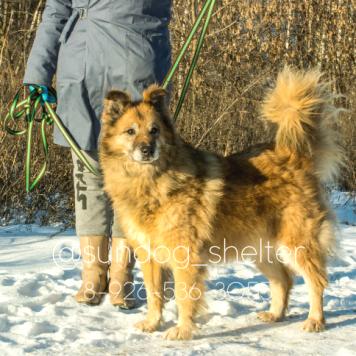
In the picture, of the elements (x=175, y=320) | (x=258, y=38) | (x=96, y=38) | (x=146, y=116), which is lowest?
(x=175, y=320)

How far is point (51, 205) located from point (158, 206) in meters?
3.09

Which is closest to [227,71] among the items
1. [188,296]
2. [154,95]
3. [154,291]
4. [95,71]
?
[95,71]

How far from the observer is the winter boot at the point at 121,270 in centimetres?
277

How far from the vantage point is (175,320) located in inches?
101

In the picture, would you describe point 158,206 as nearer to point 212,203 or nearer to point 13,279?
point 212,203

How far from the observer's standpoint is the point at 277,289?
2785 mm

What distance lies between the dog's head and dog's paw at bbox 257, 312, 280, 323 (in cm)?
123

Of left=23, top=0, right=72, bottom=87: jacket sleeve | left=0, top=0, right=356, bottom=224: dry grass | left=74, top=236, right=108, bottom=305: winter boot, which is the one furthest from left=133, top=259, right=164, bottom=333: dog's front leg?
left=0, top=0, right=356, bottom=224: dry grass

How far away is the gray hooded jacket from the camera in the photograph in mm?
2670

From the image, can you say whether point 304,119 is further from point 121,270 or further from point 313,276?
A: point 121,270

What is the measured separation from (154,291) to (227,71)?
484 cm

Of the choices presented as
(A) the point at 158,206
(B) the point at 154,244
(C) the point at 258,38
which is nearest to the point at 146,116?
(A) the point at 158,206

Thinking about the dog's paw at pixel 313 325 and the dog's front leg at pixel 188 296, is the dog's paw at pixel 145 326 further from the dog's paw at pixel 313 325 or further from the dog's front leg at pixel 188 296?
the dog's paw at pixel 313 325

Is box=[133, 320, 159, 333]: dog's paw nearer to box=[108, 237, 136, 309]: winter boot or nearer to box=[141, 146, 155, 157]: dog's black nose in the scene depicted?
box=[108, 237, 136, 309]: winter boot
